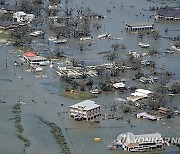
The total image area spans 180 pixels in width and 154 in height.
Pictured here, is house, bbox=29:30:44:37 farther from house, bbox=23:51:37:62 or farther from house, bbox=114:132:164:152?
house, bbox=114:132:164:152

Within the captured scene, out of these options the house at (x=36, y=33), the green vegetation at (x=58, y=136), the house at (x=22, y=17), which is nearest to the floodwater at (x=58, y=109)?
the green vegetation at (x=58, y=136)

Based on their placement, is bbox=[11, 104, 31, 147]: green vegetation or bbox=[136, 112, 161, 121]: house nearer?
bbox=[11, 104, 31, 147]: green vegetation

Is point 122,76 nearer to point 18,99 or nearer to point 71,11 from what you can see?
point 18,99

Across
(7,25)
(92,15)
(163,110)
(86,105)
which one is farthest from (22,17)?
(163,110)

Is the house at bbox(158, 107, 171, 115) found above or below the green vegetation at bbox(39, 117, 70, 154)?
above

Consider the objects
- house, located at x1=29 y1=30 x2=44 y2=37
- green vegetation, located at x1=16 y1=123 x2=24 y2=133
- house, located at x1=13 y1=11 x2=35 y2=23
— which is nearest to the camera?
green vegetation, located at x1=16 y1=123 x2=24 y2=133

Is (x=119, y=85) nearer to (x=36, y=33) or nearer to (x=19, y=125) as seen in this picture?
(x=19, y=125)

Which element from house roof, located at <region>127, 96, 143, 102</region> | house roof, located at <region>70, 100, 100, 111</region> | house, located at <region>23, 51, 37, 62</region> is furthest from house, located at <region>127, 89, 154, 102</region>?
house, located at <region>23, 51, 37, 62</region>
